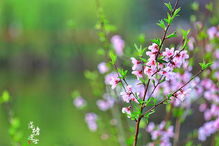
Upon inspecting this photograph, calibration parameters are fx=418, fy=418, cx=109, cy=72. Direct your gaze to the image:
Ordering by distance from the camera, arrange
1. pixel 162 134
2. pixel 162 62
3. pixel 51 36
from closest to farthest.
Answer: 1. pixel 162 62
2. pixel 162 134
3. pixel 51 36

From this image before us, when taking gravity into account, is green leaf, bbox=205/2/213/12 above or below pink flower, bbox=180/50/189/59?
above

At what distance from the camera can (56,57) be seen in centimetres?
2570

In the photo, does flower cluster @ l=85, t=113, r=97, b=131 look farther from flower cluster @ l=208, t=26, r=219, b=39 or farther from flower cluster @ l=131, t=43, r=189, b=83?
flower cluster @ l=131, t=43, r=189, b=83

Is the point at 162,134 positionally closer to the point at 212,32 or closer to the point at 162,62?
the point at 212,32

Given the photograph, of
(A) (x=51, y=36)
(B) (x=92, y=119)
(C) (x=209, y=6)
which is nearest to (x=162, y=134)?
(B) (x=92, y=119)

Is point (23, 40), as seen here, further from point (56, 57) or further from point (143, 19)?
point (143, 19)

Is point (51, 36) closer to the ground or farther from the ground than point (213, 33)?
farther from the ground

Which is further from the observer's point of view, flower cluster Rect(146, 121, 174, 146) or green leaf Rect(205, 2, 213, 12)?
flower cluster Rect(146, 121, 174, 146)

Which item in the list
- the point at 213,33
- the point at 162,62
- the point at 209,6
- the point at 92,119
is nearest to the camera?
the point at 162,62

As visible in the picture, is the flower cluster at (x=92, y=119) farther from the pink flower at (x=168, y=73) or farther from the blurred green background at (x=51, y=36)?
the blurred green background at (x=51, y=36)

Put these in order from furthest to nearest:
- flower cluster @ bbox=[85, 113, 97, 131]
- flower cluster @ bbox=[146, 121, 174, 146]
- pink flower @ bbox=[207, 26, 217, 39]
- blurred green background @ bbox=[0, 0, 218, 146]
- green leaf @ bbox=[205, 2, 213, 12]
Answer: blurred green background @ bbox=[0, 0, 218, 146] < flower cluster @ bbox=[85, 113, 97, 131] < pink flower @ bbox=[207, 26, 217, 39] < flower cluster @ bbox=[146, 121, 174, 146] < green leaf @ bbox=[205, 2, 213, 12]

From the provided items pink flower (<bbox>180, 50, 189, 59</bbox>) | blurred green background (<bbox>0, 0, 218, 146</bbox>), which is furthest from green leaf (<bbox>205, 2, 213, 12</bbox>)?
blurred green background (<bbox>0, 0, 218, 146</bbox>)

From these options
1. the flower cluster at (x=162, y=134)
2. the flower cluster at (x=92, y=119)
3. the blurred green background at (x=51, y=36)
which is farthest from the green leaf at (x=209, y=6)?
the blurred green background at (x=51, y=36)

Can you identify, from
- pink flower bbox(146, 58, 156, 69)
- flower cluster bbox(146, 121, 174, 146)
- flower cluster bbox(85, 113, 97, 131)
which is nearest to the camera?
pink flower bbox(146, 58, 156, 69)
